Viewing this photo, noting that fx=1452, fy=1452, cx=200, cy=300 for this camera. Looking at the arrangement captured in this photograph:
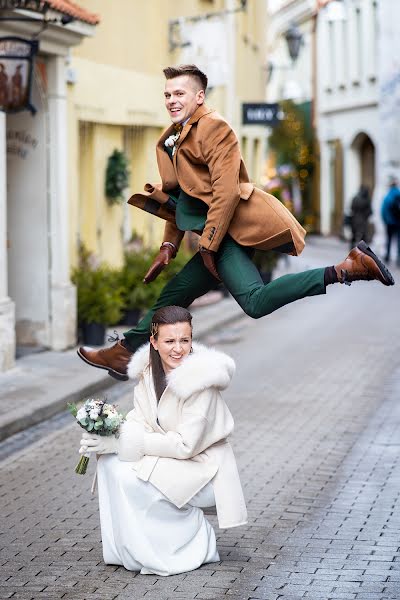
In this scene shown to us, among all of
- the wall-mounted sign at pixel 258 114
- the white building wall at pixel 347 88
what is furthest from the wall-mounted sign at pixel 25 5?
the white building wall at pixel 347 88

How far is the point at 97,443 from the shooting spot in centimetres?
663

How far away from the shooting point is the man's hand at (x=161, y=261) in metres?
7.43

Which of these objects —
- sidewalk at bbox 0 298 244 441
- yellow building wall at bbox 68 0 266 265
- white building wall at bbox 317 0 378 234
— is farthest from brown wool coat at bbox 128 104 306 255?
white building wall at bbox 317 0 378 234

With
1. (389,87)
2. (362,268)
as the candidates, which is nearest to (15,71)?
(362,268)

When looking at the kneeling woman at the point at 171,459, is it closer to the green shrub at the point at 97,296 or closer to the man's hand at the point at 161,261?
the man's hand at the point at 161,261

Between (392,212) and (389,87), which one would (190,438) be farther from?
(389,87)

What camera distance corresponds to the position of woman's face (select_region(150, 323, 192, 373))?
672 cm

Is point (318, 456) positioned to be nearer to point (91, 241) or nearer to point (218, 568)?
point (218, 568)

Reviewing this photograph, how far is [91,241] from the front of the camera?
17859 mm

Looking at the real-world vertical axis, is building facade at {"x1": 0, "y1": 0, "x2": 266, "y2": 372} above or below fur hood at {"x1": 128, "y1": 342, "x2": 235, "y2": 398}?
above

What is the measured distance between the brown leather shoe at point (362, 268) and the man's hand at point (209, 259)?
2.31 feet

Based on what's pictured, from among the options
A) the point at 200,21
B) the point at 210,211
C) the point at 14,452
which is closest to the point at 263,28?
the point at 200,21

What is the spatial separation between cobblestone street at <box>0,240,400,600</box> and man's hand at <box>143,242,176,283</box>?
4.64 ft

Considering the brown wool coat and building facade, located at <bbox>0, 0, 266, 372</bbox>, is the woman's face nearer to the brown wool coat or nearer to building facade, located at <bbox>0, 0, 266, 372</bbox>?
the brown wool coat
